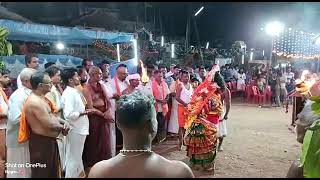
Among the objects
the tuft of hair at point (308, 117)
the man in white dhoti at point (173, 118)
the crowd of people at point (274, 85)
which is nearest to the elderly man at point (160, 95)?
the man in white dhoti at point (173, 118)

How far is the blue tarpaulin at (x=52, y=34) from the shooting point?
7938mm

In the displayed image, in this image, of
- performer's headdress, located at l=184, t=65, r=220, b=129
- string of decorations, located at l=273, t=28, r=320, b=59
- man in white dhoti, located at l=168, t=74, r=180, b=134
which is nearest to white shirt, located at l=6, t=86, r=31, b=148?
performer's headdress, located at l=184, t=65, r=220, b=129

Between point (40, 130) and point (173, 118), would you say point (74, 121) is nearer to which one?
point (40, 130)

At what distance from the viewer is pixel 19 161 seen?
425 centimetres

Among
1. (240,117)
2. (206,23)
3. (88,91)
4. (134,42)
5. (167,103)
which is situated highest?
(206,23)

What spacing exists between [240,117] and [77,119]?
8.36m

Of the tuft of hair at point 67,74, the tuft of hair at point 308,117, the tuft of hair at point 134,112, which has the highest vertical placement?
the tuft of hair at point 67,74

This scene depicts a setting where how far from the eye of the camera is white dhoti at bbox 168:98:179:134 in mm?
8234

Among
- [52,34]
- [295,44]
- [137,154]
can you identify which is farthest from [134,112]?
[295,44]

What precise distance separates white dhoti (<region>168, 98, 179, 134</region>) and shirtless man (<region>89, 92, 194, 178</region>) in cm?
627

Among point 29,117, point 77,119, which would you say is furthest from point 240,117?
point 29,117

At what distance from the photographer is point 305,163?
196 centimetres

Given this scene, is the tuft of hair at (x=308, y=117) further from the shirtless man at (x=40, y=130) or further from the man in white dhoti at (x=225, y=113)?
the man in white dhoti at (x=225, y=113)

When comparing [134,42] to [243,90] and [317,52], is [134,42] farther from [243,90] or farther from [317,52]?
[243,90]
